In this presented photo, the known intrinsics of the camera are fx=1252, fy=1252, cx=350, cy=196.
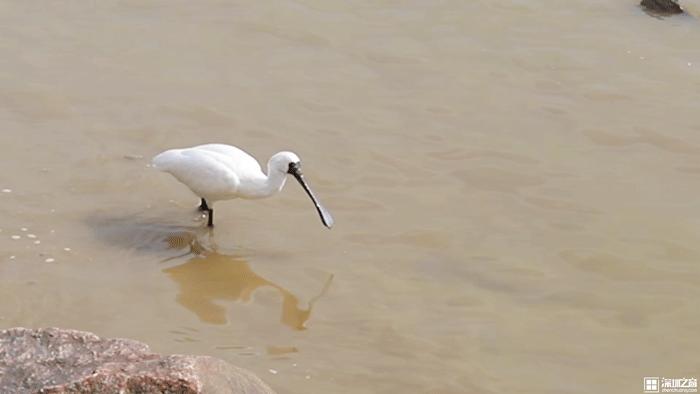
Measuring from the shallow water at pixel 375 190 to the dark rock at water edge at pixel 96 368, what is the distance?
1297 millimetres

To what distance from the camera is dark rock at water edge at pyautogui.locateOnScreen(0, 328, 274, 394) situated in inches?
177

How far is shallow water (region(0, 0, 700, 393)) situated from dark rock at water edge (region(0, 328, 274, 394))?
1.30 meters

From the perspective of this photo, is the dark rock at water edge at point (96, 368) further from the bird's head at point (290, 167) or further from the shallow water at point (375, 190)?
the bird's head at point (290, 167)

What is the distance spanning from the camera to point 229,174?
24.6 feet

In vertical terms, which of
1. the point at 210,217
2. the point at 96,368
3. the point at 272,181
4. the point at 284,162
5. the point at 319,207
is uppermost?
the point at 96,368

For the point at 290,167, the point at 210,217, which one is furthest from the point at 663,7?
the point at 210,217

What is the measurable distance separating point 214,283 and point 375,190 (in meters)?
1.58

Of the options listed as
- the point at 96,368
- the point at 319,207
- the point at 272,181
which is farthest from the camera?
the point at 272,181

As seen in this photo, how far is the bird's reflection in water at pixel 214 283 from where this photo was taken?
272 inches

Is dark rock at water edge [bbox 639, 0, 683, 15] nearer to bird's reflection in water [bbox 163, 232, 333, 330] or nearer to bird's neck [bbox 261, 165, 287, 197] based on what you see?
bird's neck [bbox 261, 165, 287, 197]

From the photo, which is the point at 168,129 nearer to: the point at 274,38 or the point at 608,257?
the point at 274,38

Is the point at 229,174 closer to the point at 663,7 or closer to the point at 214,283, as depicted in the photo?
the point at 214,283

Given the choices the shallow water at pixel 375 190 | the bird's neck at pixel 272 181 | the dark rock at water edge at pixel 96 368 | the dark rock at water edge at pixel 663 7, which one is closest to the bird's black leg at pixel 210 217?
the shallow water at pixel 375 190

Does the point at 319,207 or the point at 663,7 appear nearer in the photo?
the point at 319,207
